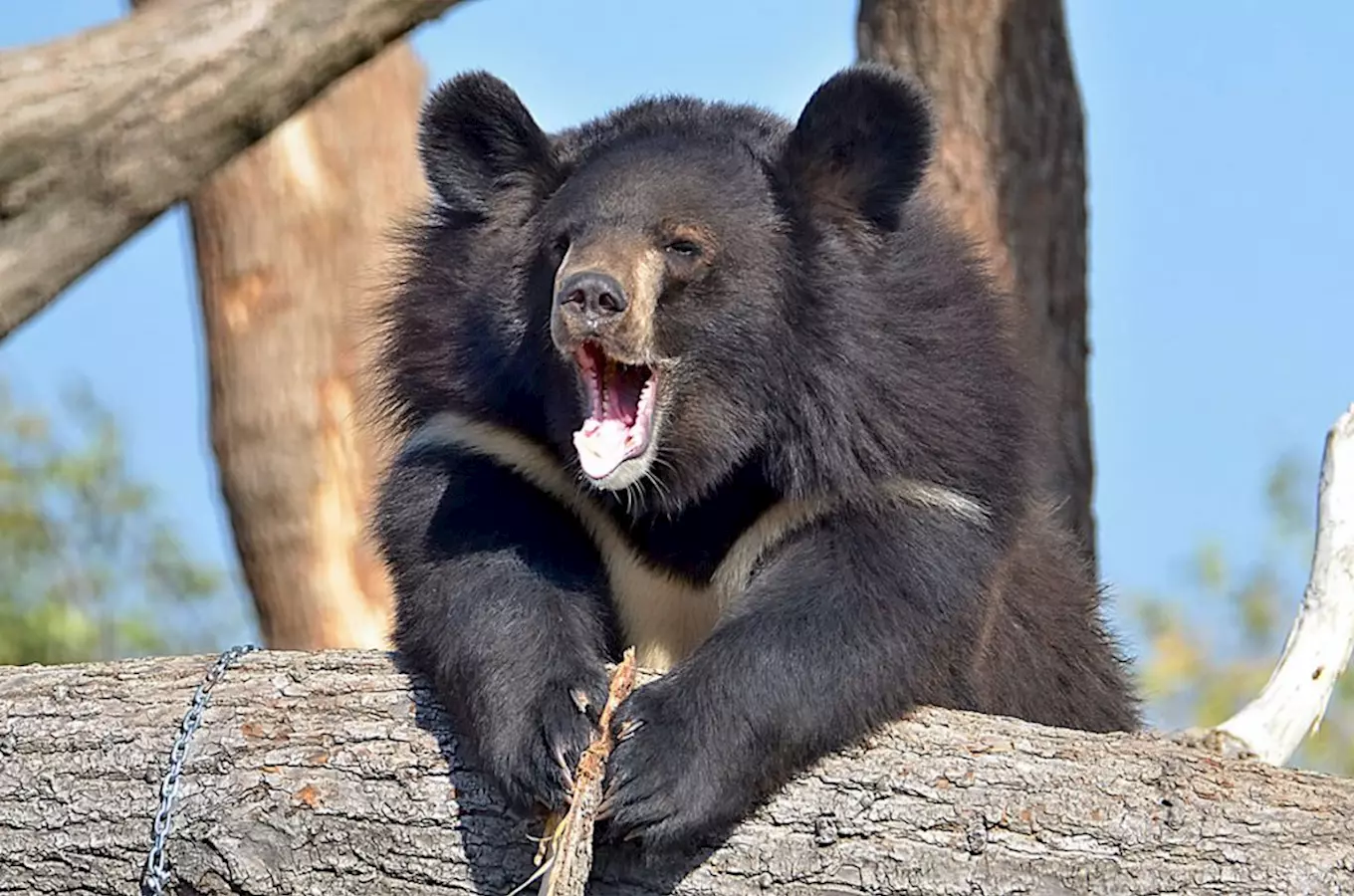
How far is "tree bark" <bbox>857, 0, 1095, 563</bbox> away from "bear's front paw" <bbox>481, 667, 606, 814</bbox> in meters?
2.76

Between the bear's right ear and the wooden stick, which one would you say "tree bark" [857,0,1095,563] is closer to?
the bear's right ear

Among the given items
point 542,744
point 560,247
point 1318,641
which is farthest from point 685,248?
point 1318,641

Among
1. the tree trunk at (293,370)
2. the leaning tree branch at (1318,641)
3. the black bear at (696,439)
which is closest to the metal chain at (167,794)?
the black bear at (696,439)

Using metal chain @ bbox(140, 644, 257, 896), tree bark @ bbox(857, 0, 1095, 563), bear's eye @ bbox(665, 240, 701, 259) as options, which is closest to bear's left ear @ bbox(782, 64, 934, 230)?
bear's eye @ bbox(665, 240, 701, 259)

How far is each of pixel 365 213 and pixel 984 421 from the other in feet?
16.7

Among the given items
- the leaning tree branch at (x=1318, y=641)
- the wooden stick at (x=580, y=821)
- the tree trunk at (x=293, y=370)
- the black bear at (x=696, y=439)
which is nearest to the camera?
the wooden stick at (x=580, y=821)

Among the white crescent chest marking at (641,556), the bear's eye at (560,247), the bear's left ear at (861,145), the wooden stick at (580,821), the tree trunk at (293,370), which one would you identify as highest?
the tree trunk at (293,370)

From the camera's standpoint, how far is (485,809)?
3205 mm

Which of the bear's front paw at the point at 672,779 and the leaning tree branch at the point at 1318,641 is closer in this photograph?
the bear's front paw at the point at 672,779

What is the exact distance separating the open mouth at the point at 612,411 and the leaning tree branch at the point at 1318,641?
6.06 feet

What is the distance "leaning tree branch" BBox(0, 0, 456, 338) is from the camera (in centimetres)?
514

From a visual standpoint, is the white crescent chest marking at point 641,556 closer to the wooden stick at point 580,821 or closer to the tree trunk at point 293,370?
the wooden stick at point 580,821

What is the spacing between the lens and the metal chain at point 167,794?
3.32m

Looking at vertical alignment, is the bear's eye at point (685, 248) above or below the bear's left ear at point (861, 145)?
below
